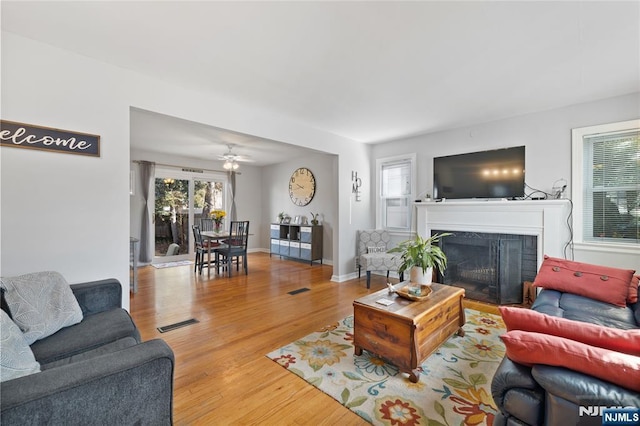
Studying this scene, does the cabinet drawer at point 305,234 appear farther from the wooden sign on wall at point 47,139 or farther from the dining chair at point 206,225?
the wooden sign on wall at point 47,139

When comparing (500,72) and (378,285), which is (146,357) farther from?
(378,285)

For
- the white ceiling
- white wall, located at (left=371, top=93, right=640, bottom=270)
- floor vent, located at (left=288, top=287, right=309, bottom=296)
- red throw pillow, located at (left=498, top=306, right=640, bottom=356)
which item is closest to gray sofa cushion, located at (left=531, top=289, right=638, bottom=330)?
red throw pillow, located at (left=498, top=306, right=640, bottom=356)

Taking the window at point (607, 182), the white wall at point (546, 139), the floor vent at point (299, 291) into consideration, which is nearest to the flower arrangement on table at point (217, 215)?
the floor vent at point (299, 291)

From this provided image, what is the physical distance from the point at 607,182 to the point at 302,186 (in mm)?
5510

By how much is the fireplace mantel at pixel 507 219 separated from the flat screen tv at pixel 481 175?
192mm

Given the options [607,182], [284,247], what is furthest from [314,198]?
[607,182]

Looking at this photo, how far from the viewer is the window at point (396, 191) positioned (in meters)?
4.98

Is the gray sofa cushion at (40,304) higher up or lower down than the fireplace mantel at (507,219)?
lower down

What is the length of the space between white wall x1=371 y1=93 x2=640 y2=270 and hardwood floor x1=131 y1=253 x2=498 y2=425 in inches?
105

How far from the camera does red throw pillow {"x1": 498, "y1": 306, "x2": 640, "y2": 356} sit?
1.08 metres

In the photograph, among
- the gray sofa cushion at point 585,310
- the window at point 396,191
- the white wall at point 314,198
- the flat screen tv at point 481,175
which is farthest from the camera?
the white wall at point 314,198

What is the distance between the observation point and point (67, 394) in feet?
3.34

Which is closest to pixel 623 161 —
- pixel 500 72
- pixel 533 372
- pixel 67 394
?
pixel 500 72

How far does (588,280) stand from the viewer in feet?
8.45
